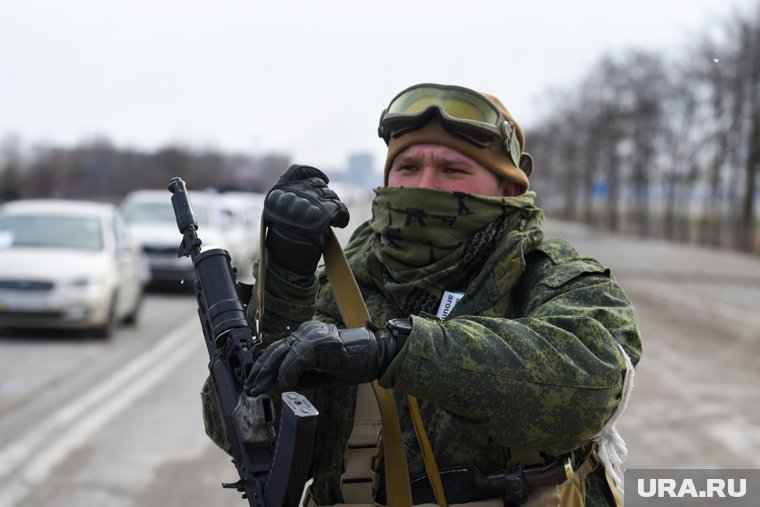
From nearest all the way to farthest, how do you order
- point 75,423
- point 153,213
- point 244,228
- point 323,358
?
point 323,358 → point 75,423 → point 153,213 → point 244,228

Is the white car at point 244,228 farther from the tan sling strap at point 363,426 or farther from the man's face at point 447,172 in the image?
the tan sling strap at point 363,426

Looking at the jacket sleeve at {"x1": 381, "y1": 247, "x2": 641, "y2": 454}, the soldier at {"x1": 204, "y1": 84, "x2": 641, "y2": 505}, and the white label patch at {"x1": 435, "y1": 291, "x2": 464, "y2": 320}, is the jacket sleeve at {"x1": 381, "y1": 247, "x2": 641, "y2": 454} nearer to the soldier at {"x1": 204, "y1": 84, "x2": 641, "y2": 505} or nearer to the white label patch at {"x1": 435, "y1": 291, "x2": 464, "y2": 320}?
the soldier at {"x1": 204, "y1": 84, "x2": 641, "y2": 505}

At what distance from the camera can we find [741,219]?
3303 centimetres

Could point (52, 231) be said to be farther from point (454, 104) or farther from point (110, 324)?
point (454, 104)

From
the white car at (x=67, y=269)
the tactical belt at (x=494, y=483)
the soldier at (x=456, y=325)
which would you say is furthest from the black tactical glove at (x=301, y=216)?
the white car at (x=67, y=269)

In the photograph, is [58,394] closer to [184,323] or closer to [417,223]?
[184,323]

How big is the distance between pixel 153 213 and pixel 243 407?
17.0 m

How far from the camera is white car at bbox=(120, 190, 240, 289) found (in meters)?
16.8

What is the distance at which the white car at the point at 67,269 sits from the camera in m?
10.7

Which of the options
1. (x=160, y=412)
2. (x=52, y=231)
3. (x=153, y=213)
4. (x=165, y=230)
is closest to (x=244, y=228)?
(x=153, y=213)

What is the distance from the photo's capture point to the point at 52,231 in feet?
39.9

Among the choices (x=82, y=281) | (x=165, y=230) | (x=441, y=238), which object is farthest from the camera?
(x=165, y=230)

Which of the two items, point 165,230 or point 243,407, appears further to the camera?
point 165,230

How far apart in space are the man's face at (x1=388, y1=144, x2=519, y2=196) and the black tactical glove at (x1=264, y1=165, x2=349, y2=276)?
0.32 m
